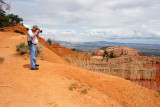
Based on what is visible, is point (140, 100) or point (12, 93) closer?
point (12, 93)

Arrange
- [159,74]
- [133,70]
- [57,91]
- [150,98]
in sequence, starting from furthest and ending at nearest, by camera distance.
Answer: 1. [159,74]
2. [133,70]
3. [150,98]
4. [57,91]

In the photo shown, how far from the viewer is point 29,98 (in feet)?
8.42

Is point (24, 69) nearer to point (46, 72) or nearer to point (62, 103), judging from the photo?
point (46, 72)

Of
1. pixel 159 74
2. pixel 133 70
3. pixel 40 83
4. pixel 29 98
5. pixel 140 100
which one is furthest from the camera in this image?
pixel 159 74

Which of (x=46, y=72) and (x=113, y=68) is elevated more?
(x=46, y=72)

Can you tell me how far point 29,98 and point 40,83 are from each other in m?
0.76

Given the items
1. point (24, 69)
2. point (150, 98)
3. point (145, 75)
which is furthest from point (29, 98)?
point (145, 75)

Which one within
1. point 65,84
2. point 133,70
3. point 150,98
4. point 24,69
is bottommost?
point 150,98

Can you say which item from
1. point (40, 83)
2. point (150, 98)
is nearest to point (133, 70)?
point (150, 98)

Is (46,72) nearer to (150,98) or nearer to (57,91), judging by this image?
(57,91)

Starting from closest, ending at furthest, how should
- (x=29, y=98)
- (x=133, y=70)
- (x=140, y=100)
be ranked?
(x=29, y=98) → (x=140, y=100) → (x=133, y=70)

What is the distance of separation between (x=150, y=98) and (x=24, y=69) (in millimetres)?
5308

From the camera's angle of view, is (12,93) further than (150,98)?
No

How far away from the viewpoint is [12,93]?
2.66 m
